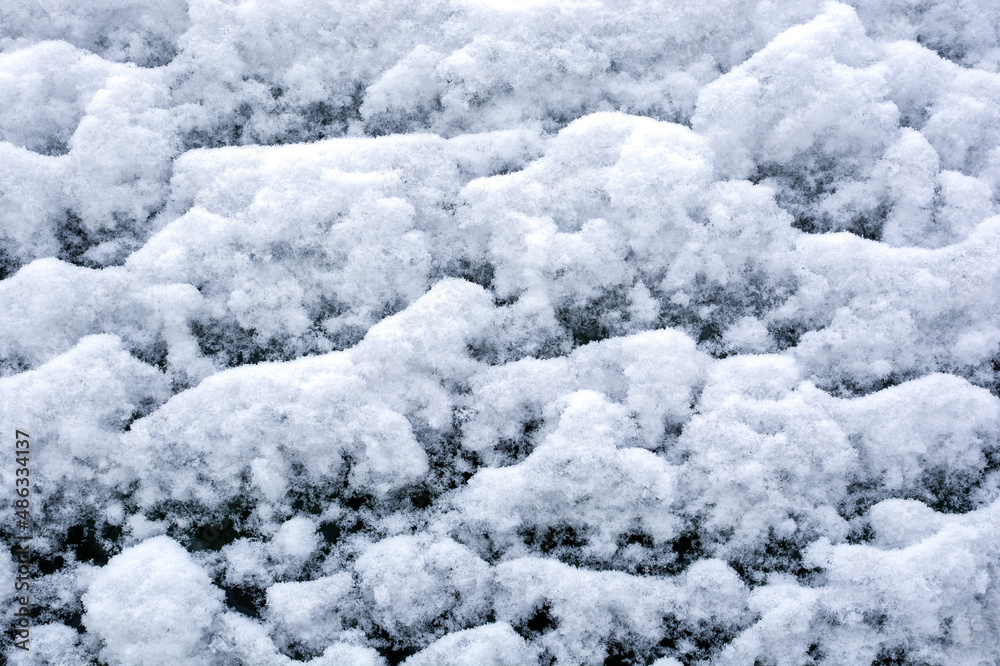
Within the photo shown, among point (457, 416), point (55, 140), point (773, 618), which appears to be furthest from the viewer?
point (55, 140)

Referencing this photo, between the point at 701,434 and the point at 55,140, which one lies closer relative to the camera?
the point at 701,434

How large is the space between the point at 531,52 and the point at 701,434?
2.36 feet

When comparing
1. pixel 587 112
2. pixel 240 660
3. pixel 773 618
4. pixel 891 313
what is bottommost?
pixel 240 660

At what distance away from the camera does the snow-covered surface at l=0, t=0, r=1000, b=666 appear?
832 millimetres

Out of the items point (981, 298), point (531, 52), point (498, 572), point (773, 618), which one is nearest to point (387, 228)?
point (531, 52)

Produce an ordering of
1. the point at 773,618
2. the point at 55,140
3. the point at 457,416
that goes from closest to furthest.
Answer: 1. the point at 773,618
2. the point at 457,416
3. the point at 55,140

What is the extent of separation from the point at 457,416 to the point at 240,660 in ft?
1.35

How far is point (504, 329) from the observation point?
0.99 metres

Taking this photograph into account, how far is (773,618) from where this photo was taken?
2.62ft

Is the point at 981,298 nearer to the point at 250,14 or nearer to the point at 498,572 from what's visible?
the point at 498,572

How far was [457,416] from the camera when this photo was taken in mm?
943

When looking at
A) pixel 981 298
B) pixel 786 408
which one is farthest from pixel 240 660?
pixel 981 298

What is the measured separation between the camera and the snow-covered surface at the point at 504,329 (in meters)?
0.83

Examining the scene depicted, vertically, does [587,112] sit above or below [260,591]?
above
